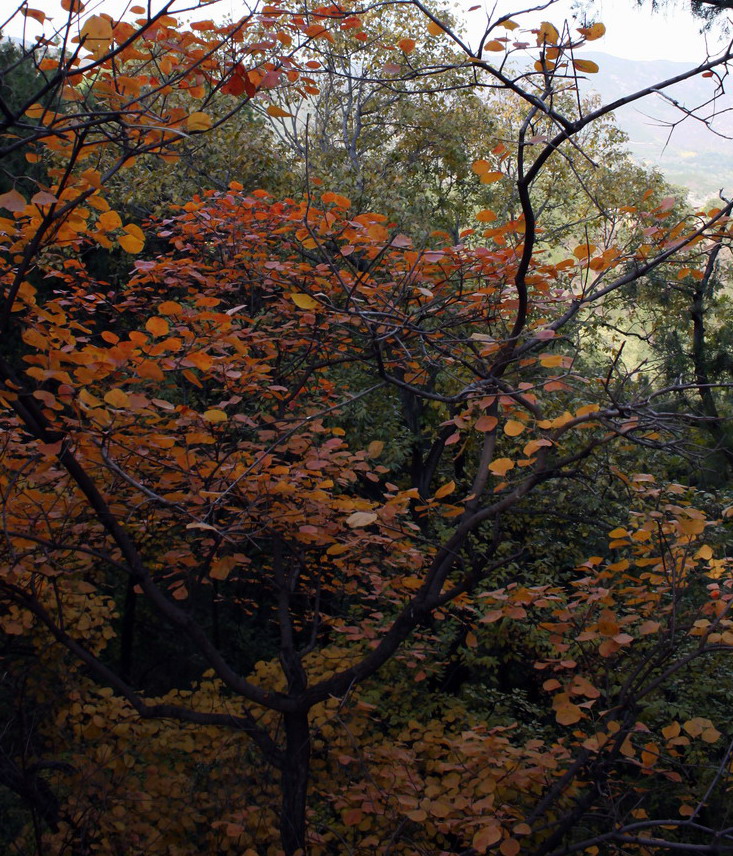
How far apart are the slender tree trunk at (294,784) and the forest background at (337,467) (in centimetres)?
2

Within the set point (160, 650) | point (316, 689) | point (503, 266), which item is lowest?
point (160, 650)

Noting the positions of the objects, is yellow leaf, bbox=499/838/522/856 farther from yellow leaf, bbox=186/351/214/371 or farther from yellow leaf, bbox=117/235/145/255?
yellow leaf, bbox=117/235/145/255

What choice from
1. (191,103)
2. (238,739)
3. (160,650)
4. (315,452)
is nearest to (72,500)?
(315,452)

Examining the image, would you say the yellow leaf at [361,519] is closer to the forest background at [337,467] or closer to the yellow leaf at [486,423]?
the forest background at [337,467]

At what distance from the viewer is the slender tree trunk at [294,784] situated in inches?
141

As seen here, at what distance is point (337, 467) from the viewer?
159 inches

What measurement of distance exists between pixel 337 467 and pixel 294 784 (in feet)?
5.22

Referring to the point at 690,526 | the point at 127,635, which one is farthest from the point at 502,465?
the point at 127,635

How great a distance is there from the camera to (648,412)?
2438 millimetres

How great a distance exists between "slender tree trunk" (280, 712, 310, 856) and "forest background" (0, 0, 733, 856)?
0.05 ft

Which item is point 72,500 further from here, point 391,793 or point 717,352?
point 717,352

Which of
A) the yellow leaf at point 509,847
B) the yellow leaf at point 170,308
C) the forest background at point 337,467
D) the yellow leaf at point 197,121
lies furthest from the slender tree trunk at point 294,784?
the yellow leaf at point 197,121

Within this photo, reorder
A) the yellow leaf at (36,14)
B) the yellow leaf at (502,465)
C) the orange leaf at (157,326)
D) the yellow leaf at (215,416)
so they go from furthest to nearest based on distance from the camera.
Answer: the yellow leaf at (215,416), the orange leaf at (157,326), the yellow leaf at (502,465), the yellow leaf at (36,14)

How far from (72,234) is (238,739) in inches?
157
